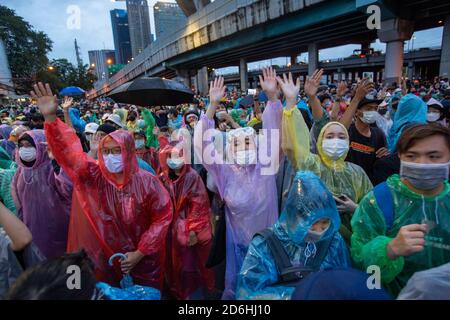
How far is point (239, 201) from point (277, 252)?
0.76m

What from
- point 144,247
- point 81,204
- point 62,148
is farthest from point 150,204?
point 62,148

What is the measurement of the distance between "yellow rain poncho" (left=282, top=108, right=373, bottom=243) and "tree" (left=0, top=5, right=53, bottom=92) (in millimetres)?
48910

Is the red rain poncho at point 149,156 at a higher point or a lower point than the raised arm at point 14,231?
lower

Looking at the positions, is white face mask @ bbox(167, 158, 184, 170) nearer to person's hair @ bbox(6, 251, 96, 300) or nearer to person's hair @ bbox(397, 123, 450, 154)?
person's hair @ bbox(6, 251, 96, 300)

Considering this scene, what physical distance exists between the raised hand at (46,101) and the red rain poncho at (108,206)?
0.07 m

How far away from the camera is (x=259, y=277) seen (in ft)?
4.57

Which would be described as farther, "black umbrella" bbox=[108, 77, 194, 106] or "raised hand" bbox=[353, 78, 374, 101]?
"black umbrella" bbox=[108, 77, 194, 106]

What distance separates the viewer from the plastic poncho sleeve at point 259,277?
134 cm

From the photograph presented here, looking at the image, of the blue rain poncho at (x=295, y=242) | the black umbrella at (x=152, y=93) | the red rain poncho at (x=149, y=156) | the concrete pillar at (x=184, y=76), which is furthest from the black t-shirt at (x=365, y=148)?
the concrete pillar at (x=184, y=76)

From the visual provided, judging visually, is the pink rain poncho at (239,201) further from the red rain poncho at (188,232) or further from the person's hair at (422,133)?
the person's hair at (422,133)

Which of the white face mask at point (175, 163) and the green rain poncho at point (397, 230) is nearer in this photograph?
the green rain poncho at point (397, 230)

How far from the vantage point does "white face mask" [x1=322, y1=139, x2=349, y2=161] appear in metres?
2.16

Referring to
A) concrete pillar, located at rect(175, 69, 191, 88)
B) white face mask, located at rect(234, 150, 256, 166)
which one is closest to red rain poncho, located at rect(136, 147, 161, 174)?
white face mask, located at rect(234, 150, 256, 166)
